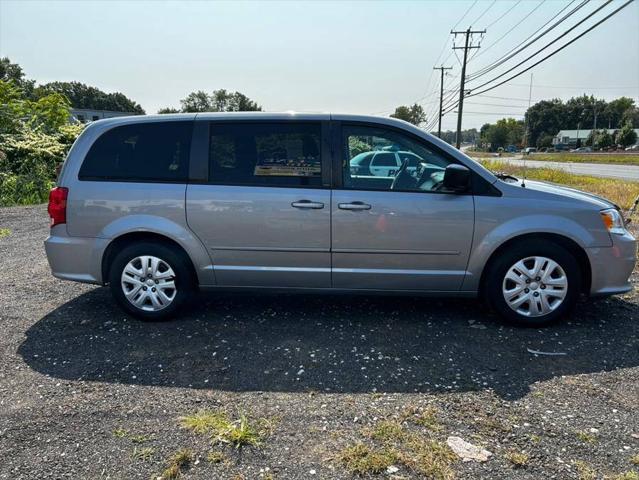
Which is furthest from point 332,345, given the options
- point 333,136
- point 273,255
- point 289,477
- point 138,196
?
point 138,196

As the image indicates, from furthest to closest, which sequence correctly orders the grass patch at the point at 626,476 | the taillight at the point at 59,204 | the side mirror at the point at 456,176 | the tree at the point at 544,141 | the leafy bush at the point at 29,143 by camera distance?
the tree at the point at 544,141 → the leafy bush at the point at 29,143 → the taillight at the point at 59,204 → the side mirror at the point at 456,176 → the grass patch at the point at 626,476

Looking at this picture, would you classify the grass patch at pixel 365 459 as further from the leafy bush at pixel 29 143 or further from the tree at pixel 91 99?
the tree at pixel 91 99

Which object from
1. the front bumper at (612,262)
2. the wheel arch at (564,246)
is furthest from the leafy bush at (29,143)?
the front bumper at (612,262)

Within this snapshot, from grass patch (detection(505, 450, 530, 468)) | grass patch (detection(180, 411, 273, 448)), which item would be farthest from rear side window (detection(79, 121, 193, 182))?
grass patch (detection(505, 450, 530, 468))

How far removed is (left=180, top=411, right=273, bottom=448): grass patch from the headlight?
10.7 feet

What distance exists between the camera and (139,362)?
3.46 m

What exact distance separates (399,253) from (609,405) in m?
1.82

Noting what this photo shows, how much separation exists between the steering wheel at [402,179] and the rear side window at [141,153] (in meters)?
1.88

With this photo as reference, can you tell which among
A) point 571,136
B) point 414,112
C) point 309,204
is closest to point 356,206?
point 309,204

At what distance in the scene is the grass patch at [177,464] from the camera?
7.35ft

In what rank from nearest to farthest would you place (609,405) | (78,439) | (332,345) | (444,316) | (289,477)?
(289,477), (78,439), (609,405), (332,345), (444,316)

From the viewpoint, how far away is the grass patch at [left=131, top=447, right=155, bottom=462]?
2.38 metres

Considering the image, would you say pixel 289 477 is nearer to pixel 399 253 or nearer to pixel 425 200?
pixel 399 253

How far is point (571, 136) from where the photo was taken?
325 ft
